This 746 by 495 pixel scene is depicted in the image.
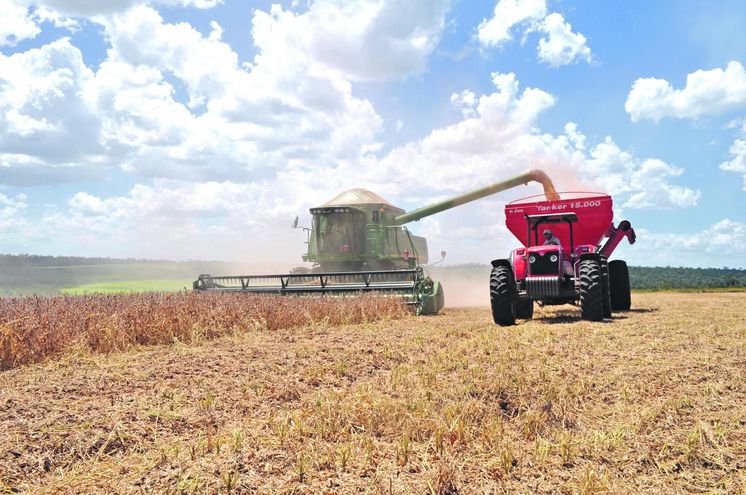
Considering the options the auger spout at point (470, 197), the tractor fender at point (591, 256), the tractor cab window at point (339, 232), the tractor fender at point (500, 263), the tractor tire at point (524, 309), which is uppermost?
the auger spout at point (470, 197)

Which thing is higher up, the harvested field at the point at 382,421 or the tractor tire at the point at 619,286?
the tractor tire at the point at 619,286

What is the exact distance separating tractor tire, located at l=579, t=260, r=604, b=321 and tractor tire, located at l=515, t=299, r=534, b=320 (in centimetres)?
157

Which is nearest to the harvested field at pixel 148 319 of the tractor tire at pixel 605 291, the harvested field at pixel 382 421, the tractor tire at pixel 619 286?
the harvested field at pixel 382 421

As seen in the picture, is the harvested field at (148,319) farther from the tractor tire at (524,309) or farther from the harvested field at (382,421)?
the tractor tire at (524,309)

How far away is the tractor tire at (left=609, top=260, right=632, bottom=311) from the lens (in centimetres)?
1188

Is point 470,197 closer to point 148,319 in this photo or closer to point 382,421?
point 148,319

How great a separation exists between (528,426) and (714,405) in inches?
63.2

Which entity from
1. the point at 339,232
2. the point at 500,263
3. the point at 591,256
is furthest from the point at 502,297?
the point at 339,232

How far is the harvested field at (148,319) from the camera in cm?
670

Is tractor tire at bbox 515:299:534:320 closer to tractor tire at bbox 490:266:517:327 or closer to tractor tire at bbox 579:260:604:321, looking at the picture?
tractor tire at bbox 490:266:517:327

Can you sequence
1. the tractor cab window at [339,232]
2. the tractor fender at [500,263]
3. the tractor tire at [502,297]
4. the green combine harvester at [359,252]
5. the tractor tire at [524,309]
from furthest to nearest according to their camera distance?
the tractor cab window at [339,232]
the green combine harvester at [359,252]
the tractor tire at [524,309]
the tractor fender at [500,263]
the tractor tire at [502,297]

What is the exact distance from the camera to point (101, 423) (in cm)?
377

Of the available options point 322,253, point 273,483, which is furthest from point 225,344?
point 322,253

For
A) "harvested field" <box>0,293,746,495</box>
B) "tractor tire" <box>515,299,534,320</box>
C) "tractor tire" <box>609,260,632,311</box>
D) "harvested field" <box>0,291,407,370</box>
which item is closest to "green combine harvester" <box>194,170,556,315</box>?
"harvested field" <box>0,291,407,370</box>
